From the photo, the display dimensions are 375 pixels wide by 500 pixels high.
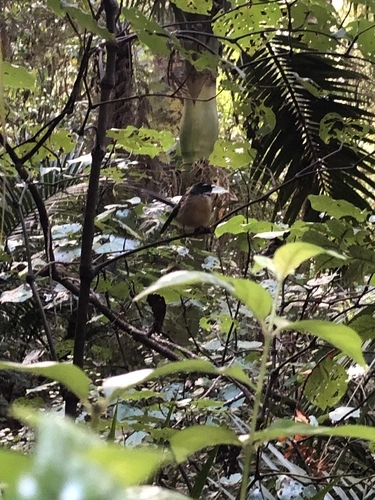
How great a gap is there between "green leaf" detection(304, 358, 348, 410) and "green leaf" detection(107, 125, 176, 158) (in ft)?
1.47

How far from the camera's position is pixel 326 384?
2.88 feet

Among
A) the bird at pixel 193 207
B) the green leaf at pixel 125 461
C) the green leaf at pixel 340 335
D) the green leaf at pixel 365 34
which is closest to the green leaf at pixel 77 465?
the green leaf at pixel 125 461

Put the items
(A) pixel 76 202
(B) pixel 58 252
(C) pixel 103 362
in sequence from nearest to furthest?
(B) pixel 58 252
(A) pixel 76 202
(C) pixel 103 362

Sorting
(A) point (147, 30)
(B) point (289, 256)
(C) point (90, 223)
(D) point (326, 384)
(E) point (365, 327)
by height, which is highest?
(A) point (147, 30)

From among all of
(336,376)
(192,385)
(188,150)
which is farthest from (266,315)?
(188,150)

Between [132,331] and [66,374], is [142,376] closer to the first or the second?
[66,374]

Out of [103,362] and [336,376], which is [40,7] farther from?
[336,376]

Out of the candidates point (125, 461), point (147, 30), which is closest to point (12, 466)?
point (125, 461)

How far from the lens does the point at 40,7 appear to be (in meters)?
2.59

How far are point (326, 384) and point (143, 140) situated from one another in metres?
0.49

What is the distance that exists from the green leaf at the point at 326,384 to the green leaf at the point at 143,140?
0.45 meters

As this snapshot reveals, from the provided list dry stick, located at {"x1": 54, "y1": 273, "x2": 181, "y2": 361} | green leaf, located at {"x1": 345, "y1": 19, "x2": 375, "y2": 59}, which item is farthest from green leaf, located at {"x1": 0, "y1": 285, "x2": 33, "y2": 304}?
green leaf, located at {"x1": 345, "y1": 19, "x2": 375, "y2": 59}

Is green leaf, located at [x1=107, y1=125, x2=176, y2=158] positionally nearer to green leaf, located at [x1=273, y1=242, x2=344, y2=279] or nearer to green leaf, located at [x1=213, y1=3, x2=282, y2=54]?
green leaf, located at [x1=213, y1=3, x2=282, y2=54]

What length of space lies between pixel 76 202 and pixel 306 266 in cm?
73
